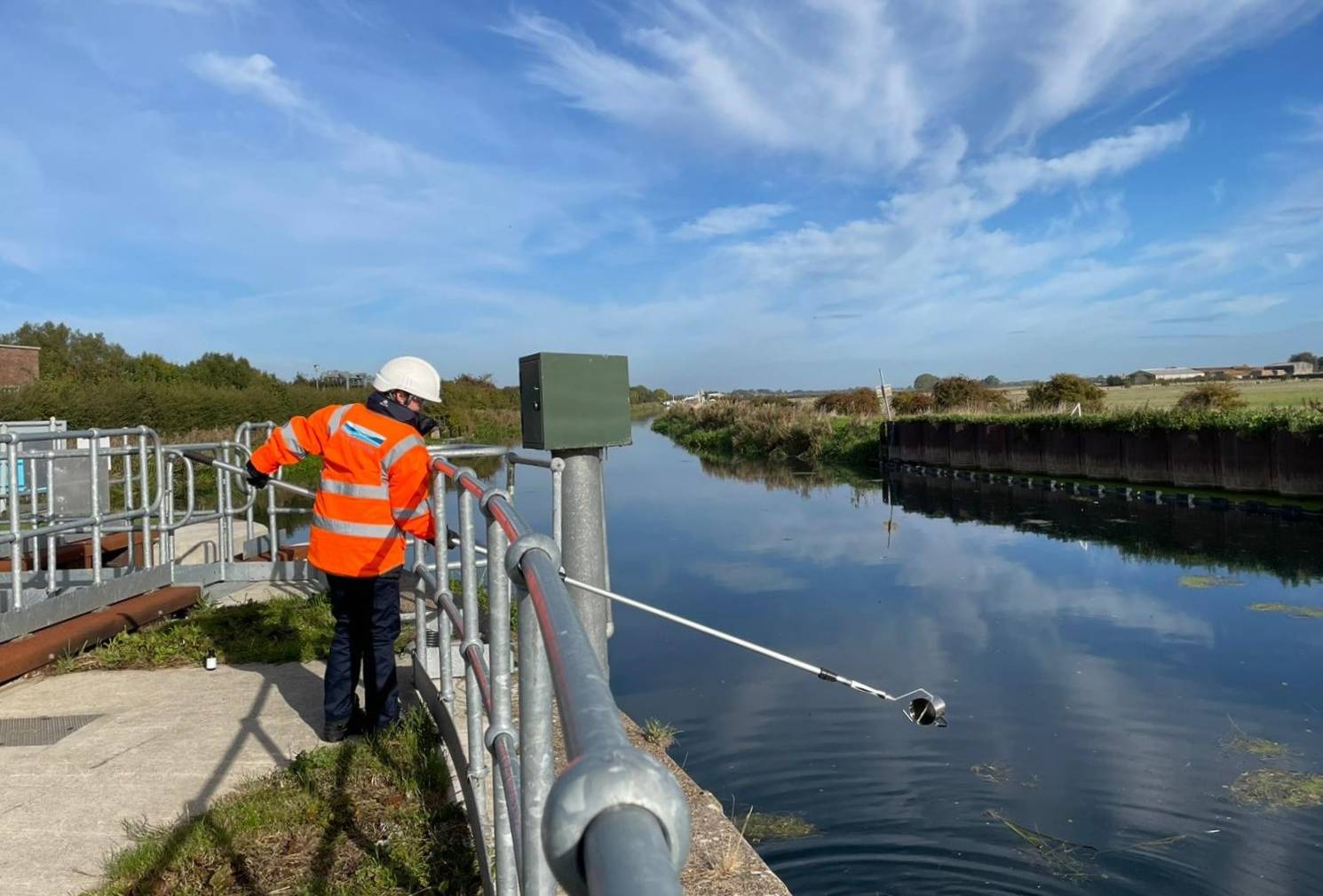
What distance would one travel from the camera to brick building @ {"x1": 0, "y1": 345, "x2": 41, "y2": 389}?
1490 inches

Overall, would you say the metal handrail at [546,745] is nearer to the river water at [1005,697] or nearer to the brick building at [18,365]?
the river water at [1005,697]

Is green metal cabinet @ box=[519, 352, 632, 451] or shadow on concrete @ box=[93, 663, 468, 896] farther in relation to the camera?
green metal cabinet @ box=[519, 352, 632, 451]

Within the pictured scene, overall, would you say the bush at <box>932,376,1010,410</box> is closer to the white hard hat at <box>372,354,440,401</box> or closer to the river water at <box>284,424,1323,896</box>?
the river water at <box>284,424,1323,896</box>

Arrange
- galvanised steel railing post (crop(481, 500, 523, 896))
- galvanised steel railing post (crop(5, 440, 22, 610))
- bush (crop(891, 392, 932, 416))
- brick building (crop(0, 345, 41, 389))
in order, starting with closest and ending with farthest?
galvanised steel railing post (crop(481, 500, 523, 896)) → galvanised steel railing post (crop(5, 440, 22, 610)) → brick building (crop(0, 345, 41, 389)) → bush (crop(891, 392, 932, 416))

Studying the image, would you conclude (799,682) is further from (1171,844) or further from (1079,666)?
(1171,844)

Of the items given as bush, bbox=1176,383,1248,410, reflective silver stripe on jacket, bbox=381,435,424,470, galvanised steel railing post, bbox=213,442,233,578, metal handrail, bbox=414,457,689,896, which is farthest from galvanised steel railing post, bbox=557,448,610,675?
bush, bbox=1176,383,1248,410

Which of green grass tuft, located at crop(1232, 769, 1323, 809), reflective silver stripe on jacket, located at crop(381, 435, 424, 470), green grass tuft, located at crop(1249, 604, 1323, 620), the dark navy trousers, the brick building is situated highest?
the brick building

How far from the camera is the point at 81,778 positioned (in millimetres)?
4066

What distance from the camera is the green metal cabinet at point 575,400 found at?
4.87 m

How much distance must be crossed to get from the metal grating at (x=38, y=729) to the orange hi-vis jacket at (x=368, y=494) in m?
1.50

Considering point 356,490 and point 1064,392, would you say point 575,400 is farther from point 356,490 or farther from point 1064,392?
point 1064,392

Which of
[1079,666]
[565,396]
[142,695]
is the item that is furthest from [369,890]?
[1079,666]

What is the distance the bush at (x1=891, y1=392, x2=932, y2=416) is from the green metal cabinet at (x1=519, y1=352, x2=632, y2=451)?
33.4 m

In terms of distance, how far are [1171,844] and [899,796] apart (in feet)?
4.47
